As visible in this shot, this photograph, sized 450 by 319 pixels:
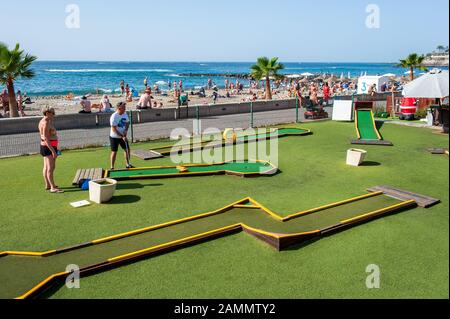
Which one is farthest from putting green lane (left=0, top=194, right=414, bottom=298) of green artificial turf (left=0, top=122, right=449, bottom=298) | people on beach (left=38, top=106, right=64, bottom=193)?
people on beach (left=38, top=106, right=64, bottom=193)

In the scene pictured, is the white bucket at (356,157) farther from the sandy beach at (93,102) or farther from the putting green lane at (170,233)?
the sandy beach at (93,102)

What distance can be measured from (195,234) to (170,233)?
1.32 ft

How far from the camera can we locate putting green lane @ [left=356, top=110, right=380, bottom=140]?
15.0m

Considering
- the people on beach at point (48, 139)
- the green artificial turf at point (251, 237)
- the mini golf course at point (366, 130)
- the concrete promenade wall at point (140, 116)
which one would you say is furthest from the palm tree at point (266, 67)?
the people on beach at point (48, 139)

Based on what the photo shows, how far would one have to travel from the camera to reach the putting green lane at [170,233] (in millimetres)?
5289

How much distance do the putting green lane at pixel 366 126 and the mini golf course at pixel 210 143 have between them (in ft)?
6.66

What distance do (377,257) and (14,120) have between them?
49.6 feet

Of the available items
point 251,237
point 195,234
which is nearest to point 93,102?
point 195,234

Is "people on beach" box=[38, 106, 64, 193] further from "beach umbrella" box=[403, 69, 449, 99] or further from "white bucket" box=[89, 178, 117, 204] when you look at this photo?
"beach umbrella" box=[403, 69, 449, 99]

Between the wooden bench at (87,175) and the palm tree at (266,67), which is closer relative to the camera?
the wooden bench at (87,175)

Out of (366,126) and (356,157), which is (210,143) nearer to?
(356,157)

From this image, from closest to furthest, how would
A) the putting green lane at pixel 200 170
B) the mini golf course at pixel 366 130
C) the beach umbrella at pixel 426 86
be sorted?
the putting green lane at pixel 200 170 → the mini golf course at pixel 366 130 → the beach umbrella at pixel 426 86

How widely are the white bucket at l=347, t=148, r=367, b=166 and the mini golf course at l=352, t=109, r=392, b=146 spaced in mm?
3193

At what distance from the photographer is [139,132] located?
1716cm
